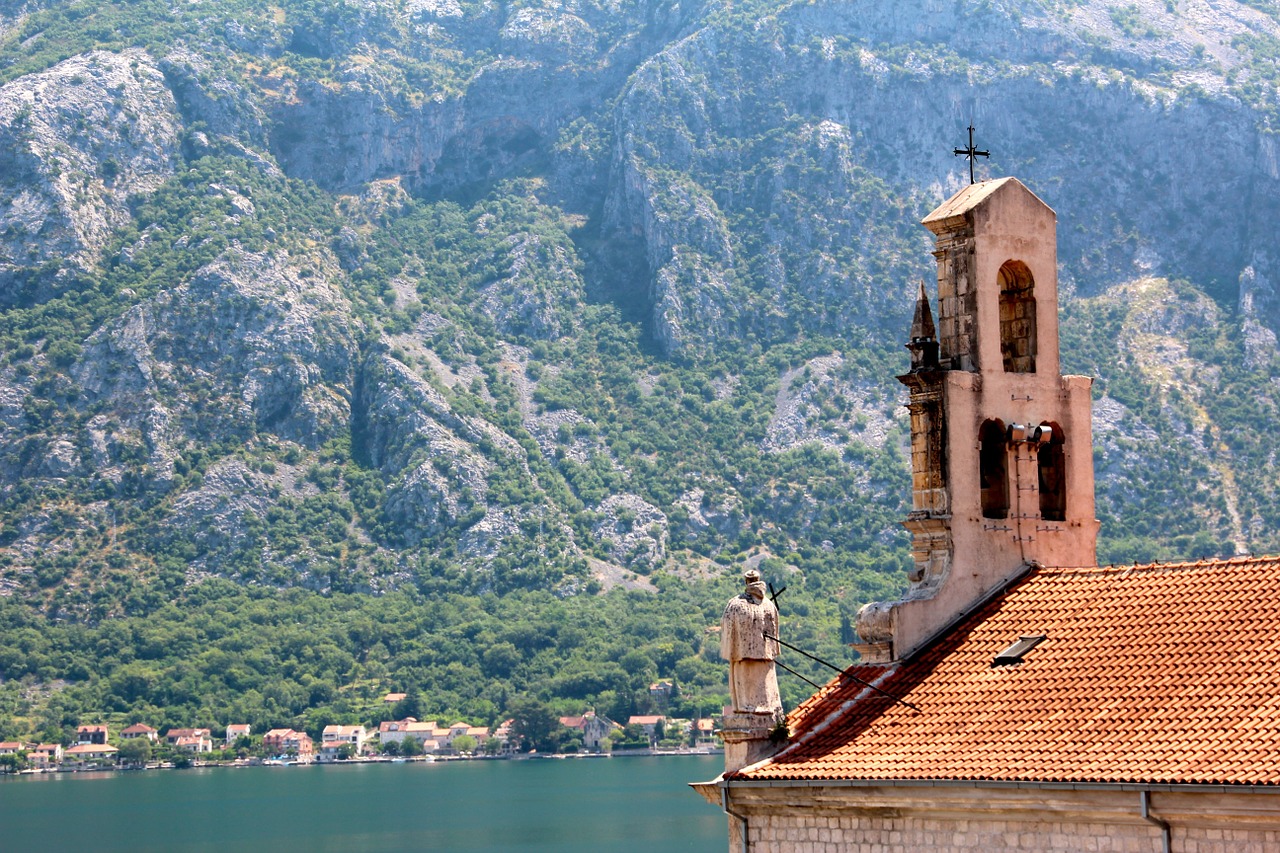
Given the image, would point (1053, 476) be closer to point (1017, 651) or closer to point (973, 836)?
point (1017, 651)

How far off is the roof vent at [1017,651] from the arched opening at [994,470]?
266 centimetres

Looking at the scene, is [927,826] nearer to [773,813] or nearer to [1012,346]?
[773,813]

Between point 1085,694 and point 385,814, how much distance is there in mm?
134843

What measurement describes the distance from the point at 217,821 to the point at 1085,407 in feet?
441

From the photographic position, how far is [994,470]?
82.0ft

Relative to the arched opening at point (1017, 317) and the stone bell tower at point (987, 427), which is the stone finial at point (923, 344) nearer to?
the stone bell tower at point (987, 427)

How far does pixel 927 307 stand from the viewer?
2498 cm

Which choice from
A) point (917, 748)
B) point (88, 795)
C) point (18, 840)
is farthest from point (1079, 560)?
point (88, 795)

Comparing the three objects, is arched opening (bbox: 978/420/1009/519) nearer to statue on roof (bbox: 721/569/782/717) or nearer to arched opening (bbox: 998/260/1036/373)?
arched opening (bbox: 998/260/1036/373)

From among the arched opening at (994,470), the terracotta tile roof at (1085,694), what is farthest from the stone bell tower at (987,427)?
the terracotta tile roof at (1085,694)

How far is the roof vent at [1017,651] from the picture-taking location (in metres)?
22.0

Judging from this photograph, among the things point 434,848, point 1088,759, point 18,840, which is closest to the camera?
point 1088,759

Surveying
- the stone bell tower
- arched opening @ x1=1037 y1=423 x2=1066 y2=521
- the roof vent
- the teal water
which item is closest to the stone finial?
the stone bell tower

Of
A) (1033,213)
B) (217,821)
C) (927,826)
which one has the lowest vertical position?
(217,821)
